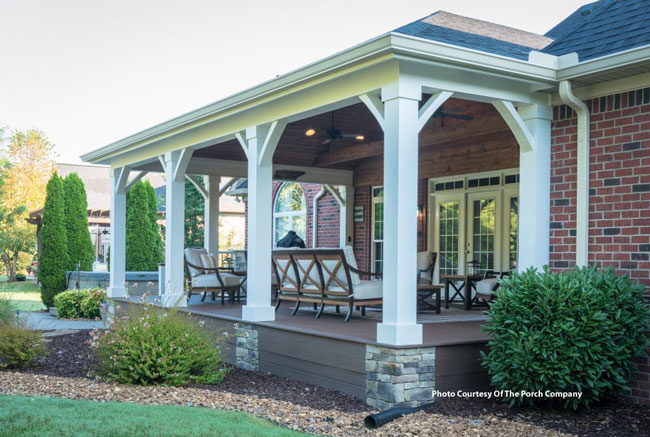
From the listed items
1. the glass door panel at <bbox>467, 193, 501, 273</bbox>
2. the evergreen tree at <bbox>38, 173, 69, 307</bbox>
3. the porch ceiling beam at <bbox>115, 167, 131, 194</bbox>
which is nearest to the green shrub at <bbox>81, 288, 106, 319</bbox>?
the evergreen tree at <bbox>38, 173, 69, 307</bbox>

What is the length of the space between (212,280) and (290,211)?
6.85 metres

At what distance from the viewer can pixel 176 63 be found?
1040 inches

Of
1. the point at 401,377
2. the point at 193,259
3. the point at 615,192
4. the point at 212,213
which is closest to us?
the point at 401,377

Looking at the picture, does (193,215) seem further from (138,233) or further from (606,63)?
(606,63)

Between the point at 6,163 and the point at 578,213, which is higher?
the point at 6,163

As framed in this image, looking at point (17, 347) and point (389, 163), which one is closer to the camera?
point (389, 163)

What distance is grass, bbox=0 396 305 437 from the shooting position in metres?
4.35

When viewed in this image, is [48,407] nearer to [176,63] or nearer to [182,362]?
[182,362]

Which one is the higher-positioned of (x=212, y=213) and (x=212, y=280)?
(x=212, y=213)

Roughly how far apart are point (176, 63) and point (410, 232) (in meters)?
22.9

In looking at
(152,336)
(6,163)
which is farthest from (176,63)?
(152,336)

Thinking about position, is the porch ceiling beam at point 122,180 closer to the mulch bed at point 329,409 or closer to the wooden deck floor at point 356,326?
the wooden deck floor at point 356,326

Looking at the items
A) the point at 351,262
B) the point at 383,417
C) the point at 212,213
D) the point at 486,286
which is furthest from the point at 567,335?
the point at 212,213

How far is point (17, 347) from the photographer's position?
23.7 feet
